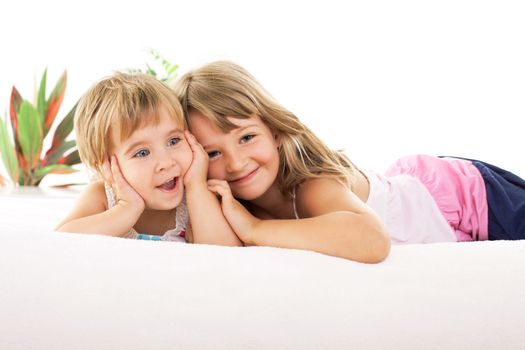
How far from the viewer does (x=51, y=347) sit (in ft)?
2.37

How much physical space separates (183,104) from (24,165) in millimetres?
2919

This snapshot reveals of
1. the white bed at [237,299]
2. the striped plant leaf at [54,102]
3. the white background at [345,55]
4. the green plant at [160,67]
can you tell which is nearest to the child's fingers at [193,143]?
the white bed at [237,299]

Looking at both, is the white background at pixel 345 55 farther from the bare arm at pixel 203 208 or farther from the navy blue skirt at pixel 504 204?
the bare arm at pixel 203 208

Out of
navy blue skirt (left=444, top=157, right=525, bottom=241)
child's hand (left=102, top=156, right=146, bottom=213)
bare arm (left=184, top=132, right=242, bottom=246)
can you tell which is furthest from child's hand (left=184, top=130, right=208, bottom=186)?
navy blue skirt (left=444, top=157, right=525, bottom=241)

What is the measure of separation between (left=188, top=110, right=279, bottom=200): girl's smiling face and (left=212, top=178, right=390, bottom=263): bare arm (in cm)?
6

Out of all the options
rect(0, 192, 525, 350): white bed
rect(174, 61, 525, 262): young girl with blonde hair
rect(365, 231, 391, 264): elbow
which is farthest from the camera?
rect(174, 61, 525, 262): young girl with blonde hair

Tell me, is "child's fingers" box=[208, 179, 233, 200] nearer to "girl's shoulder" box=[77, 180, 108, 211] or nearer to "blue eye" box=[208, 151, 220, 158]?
"blue eye" box=[208, 151, 220, 158]

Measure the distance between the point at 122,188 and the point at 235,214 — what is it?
0.28 m

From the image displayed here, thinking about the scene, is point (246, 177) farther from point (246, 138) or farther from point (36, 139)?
point (36, 139)

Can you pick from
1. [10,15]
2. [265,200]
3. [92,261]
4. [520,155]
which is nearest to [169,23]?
[10,15]

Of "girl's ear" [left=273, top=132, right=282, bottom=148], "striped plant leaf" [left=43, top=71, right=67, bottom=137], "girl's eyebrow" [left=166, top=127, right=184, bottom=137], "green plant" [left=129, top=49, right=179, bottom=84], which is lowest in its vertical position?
"striped plant leaf" [left=43, top=71, right=67, bottom=137]

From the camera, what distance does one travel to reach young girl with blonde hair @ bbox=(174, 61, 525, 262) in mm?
1172

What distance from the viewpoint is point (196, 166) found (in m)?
1.45

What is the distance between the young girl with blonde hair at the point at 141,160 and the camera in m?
1.40
